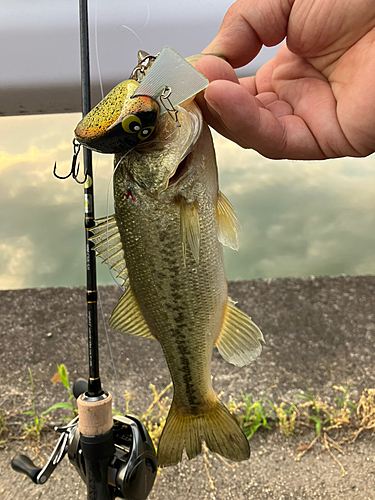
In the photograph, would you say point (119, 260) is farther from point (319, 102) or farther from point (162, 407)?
point (162, 407)

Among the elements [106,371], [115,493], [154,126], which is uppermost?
[154,126]

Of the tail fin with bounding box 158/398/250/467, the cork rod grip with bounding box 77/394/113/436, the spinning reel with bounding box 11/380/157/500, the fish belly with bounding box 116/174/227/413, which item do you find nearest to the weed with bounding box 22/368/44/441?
the spinning reel with bounding box 11/380/157/500

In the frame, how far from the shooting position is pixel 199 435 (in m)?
1.13

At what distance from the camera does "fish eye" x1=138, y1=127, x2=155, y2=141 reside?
0.75 meters

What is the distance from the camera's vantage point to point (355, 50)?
104cm

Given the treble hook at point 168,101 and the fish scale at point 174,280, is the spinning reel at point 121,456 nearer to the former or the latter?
the fish scale at point 174,280

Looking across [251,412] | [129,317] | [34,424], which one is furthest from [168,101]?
[34,424]

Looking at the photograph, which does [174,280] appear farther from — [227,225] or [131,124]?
[131,124]

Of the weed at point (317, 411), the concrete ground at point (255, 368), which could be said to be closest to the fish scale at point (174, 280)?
the concrete ground at point (255, 368)

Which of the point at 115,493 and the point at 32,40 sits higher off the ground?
the point at 32,40

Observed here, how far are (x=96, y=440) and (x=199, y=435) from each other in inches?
13.0

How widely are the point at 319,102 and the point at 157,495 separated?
2.10 meters

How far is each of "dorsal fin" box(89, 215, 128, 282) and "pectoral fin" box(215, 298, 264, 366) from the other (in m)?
0.31

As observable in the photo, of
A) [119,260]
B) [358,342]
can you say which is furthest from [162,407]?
[119,260]
